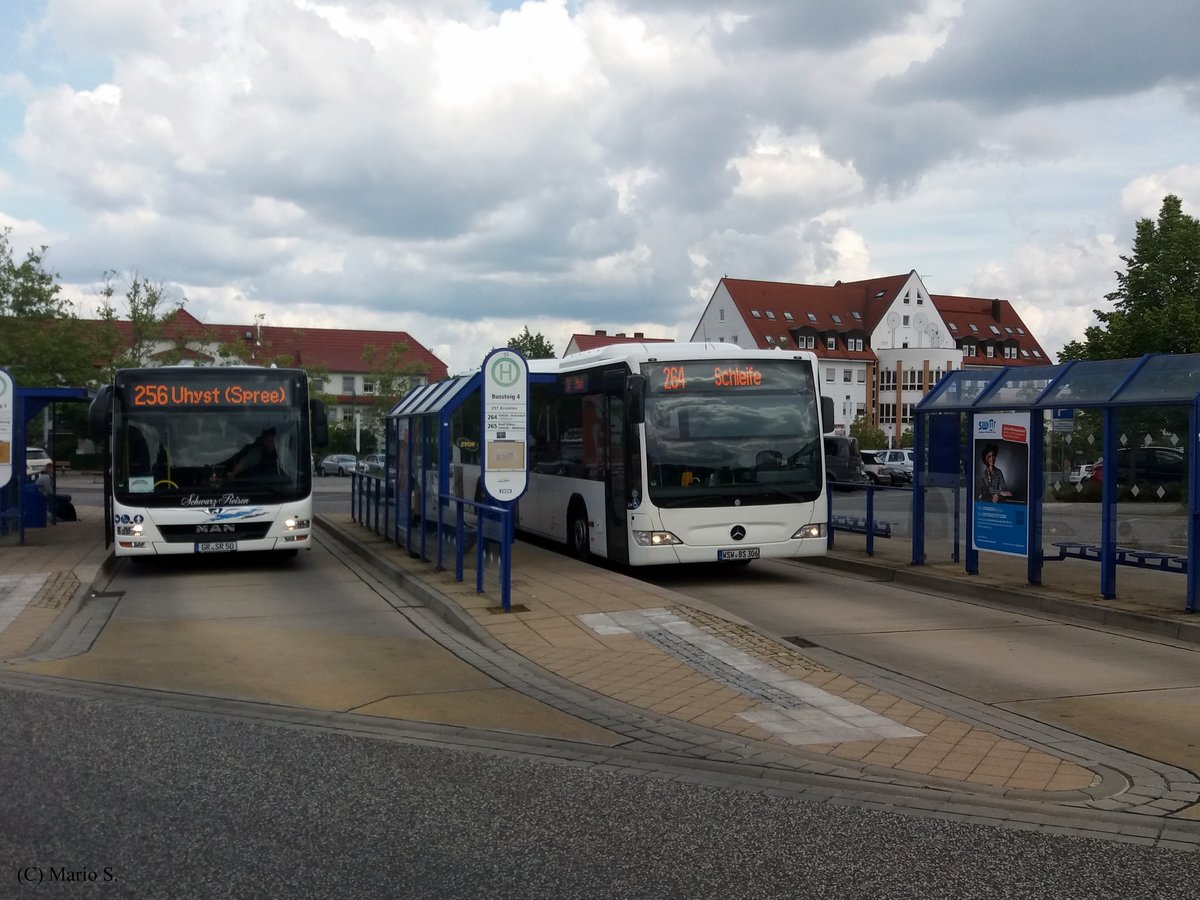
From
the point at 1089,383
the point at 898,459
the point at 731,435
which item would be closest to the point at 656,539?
the point at 731,435

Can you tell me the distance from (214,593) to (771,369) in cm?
696

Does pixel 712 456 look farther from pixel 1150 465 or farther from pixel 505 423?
pixel 1150 465

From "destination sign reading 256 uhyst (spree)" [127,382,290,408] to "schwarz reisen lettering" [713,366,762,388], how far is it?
19.2ft

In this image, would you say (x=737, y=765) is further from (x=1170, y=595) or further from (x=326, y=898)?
(x=1170, y=595)

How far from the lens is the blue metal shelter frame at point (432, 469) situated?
12602 millimetres

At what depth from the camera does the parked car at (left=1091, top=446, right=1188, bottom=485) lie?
12.2 metres

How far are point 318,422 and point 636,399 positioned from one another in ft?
15.6

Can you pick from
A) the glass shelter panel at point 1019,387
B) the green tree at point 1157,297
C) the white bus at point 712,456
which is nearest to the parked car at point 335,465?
the green tree at point 1157,297

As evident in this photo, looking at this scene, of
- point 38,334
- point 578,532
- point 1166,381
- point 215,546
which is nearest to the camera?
point 1166,381

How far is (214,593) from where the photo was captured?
14258 mm

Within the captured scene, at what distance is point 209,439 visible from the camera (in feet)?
53.2

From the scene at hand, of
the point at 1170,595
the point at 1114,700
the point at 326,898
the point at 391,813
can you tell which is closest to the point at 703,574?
the point at 1170,595

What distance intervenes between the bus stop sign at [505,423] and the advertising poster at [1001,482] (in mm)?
5281

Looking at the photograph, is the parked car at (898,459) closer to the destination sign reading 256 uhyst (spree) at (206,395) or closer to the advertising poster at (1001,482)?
the advertising poster at (1001,482)
